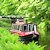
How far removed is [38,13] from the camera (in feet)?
33.3

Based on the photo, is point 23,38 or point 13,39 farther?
point 23,38

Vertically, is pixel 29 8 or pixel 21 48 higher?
pixel 29 8

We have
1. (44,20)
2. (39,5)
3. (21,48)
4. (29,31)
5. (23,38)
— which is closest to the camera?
(21,48)

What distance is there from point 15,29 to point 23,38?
3.02m

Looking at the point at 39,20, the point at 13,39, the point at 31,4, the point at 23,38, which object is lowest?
the point at 23,38

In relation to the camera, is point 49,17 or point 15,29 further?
point 15,29

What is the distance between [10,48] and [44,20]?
265 centimetres

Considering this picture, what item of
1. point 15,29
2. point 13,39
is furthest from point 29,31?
point 13,39

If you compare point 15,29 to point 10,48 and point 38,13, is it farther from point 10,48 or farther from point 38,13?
point 10,48

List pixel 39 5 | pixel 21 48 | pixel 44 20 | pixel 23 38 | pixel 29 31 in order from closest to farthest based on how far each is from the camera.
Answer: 1. pixel 21 48
2. pixel 39 5
3. pixel 44 20
4. pixel 23 38
5. pixel 29 31

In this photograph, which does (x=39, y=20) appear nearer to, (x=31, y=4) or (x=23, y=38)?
(x=31, y=4)

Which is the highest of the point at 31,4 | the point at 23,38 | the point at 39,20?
the point at 31,4

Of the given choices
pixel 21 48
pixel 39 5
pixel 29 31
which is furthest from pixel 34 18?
pixel 29 31

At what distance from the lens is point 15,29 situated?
26078mm
